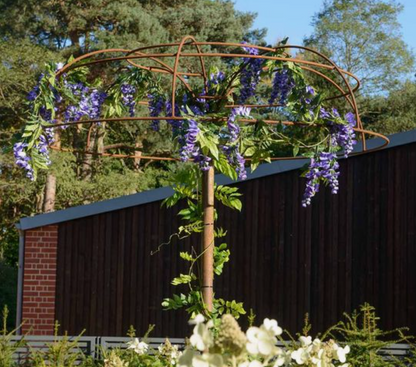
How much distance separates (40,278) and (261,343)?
9.88 meters

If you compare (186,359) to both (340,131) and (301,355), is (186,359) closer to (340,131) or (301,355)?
(301,355)

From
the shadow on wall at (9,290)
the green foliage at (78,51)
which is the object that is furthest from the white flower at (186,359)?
the green foliage at (78,51)

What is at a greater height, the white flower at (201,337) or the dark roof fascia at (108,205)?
the dark roof fascia at (108,205)

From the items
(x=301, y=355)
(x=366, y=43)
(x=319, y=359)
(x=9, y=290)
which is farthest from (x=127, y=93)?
(x=366, y=43)

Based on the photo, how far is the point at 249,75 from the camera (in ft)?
19.0

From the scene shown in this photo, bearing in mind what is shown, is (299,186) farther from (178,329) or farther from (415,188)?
(178,329)

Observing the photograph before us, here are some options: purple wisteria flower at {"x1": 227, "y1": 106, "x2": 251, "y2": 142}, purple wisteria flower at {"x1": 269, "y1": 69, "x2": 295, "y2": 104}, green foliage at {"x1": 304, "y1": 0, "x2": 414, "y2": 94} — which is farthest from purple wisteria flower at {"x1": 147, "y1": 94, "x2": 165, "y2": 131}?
green foliage at {"x1": 304, "y1": 0, "x2": 414, "y2": 94}

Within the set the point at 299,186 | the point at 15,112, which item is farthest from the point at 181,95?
the point at 15,112

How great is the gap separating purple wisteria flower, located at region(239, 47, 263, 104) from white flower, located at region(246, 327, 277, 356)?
3.18 metres

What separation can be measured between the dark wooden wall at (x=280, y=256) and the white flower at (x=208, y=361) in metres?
9.23

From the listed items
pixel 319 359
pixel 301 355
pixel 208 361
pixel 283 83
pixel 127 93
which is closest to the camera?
pixel 208 361

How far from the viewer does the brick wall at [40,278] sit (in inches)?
475

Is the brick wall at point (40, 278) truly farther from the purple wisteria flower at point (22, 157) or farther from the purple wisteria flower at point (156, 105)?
the purple wisteria flower at point (22, 157)

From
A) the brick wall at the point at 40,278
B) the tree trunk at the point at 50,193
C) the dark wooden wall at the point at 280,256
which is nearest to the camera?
the dark wooden wall at the point at 280,256
